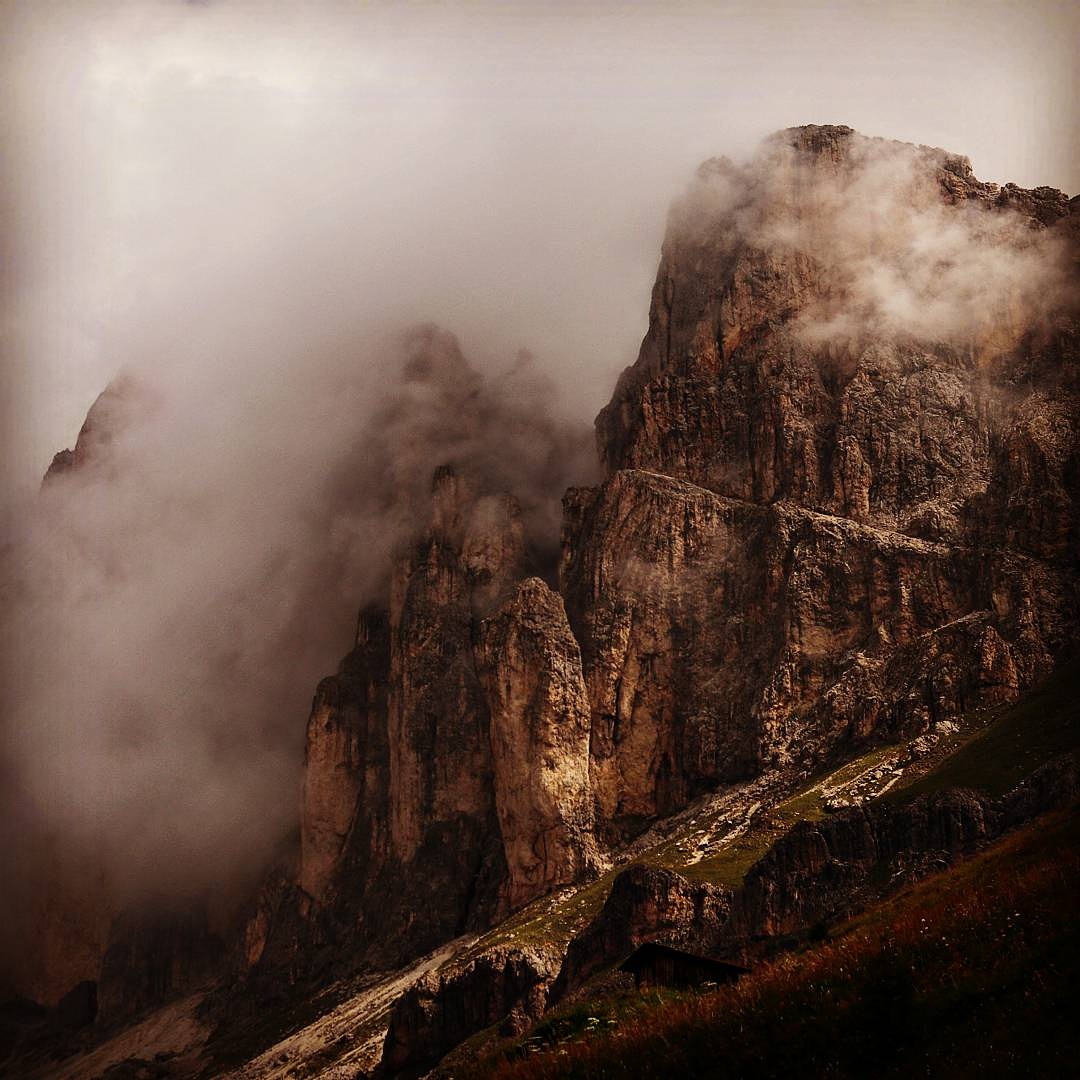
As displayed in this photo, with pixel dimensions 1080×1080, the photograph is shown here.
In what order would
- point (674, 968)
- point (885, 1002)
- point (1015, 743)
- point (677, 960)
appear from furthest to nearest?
1. point (1015, 743)
2. point (677, 960)
3. point (674, 968)
4. point (885, 1002)

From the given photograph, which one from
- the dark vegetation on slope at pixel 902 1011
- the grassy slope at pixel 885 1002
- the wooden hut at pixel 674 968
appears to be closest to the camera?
the dark vegetation on slope at pixel 902 1011

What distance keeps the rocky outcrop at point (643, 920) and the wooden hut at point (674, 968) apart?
71.0 metres

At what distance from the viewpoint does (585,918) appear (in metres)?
177

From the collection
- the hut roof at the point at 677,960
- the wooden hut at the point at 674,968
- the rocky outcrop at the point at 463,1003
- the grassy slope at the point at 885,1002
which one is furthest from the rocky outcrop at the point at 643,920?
the grassy slope at the point at 885,1002

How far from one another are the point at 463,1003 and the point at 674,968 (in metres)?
98.6

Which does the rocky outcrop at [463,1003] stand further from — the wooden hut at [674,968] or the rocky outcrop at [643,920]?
the wooden hut at [674,968]

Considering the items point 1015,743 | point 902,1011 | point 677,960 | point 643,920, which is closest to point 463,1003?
point 643,920

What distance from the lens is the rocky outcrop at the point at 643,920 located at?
481 ft

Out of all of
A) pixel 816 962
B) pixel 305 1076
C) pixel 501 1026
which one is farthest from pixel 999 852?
pixel 305 1076

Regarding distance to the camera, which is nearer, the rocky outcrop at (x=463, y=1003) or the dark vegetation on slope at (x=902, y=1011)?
the dark vegetation on slope at (x=902, y=1011)

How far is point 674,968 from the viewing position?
71.9m

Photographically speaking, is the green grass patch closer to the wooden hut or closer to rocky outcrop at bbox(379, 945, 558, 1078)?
rocky outcrop at bbox(379, 945, 558, 1078)

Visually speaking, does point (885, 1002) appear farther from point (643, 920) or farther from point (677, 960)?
point (643, 920)

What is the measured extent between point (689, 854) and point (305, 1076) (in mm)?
62350
